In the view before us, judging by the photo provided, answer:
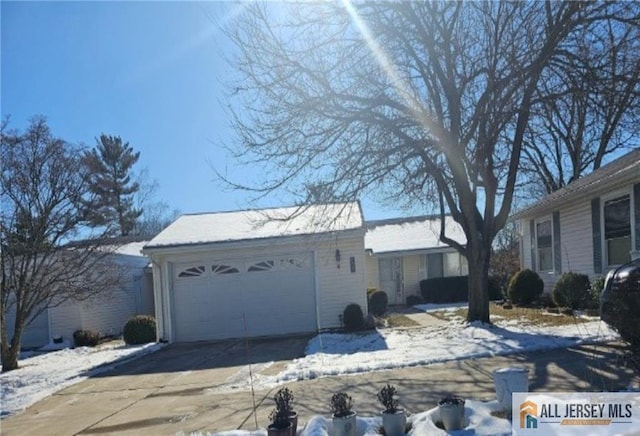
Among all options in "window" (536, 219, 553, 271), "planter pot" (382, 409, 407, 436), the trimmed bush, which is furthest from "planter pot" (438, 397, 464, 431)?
"window" (536, 219, 553, 271)

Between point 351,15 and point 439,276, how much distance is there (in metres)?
16.5

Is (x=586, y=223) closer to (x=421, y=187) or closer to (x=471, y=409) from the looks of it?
(x=421, y=187)

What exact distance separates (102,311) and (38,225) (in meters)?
8.09

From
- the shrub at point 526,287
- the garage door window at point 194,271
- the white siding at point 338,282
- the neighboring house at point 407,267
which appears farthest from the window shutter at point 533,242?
the garage door window at point 194,271

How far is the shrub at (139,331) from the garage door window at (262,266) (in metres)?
3.55

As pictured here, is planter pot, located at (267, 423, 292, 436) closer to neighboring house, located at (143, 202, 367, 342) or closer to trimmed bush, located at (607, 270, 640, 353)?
trimmed bush, located at (607, 270, 640, 353)

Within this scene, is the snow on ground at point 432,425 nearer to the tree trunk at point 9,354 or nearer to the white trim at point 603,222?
the tree trunk at point 9,354

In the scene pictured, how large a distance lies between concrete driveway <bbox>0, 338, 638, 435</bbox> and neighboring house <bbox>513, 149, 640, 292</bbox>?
5.50 metres

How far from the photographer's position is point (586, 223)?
50.7ft

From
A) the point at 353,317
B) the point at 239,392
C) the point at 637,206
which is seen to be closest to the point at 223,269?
the point at 353,317

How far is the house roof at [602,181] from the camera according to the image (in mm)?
11805

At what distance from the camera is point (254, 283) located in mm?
15641

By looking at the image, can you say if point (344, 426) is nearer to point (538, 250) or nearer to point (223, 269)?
point (223, 269)

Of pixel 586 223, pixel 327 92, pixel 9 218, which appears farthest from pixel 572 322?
pixel 9 218
